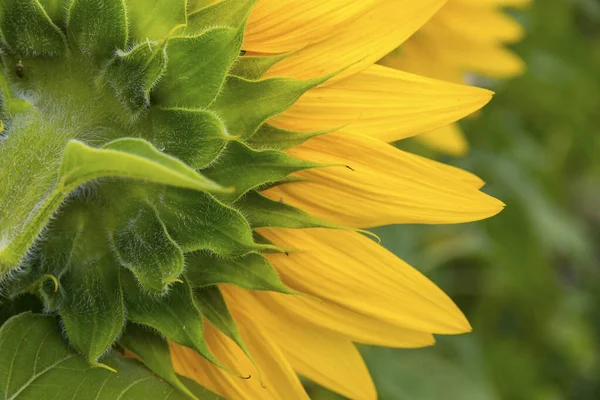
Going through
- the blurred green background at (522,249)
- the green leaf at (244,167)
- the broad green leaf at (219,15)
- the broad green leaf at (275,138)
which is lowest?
the blurred green background at (522,249)

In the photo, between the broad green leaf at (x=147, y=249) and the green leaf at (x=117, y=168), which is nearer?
the green leaf at (x=117, y=168)

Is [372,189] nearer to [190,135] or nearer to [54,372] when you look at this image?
[190,135]

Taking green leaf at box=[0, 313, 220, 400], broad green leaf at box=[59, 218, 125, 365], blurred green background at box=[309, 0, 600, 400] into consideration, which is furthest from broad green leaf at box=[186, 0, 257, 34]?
blurred green background at box=[309, 0, 600, 400]

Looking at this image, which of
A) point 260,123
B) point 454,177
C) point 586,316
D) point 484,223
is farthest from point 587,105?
point 260,123

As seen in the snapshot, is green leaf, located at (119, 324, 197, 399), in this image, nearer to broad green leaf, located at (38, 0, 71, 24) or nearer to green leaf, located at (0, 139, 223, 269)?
green leaf, located at (0, 139, 223, 269)

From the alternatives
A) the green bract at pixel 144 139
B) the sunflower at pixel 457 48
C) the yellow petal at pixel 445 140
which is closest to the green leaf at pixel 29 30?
the green bract at pixel 144 139

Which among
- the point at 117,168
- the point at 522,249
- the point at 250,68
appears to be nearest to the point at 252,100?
the point at 250,68

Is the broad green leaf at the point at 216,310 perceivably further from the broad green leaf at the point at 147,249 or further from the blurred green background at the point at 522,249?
the blurred green background at the point at 522,249
